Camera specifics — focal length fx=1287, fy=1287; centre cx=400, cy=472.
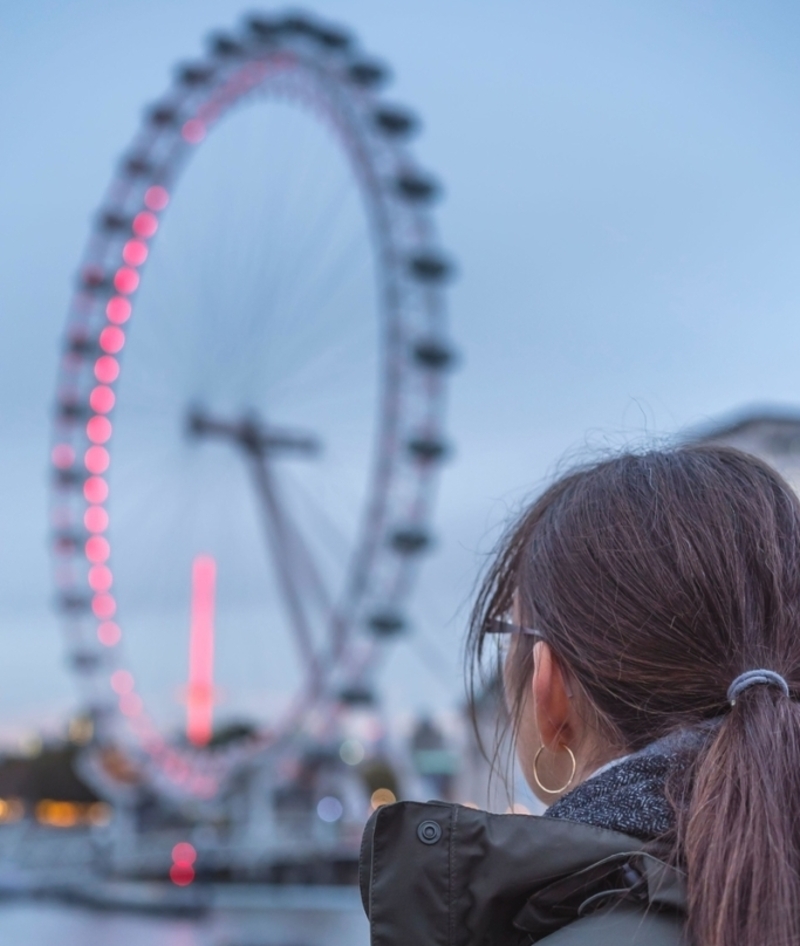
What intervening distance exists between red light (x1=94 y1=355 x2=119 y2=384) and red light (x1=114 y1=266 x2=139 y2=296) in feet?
3.60

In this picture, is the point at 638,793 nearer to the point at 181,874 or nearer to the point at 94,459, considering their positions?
the point at 94,459

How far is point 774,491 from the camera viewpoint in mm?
1305

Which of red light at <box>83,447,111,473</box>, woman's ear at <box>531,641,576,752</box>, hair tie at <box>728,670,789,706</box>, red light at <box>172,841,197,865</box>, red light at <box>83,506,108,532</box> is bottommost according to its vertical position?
red light at <box>172,841,197,865</box>

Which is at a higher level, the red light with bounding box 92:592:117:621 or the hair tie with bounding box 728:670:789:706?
the hair tie with bounding box 728:670:789:706

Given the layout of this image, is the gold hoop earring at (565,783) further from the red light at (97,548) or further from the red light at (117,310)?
the red light at (97,548)

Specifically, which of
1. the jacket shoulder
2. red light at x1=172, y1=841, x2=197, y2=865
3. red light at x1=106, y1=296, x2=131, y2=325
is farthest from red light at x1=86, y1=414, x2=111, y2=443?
the jacket shoulder

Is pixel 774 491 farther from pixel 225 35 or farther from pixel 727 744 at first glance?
pixel 225 35

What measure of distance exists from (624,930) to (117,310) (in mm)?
20340

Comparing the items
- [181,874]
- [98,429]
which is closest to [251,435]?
[98,429]

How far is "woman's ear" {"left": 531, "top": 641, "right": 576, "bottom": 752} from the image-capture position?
125 centimetres

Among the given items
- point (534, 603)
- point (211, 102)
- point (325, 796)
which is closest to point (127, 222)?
point (211, 102)

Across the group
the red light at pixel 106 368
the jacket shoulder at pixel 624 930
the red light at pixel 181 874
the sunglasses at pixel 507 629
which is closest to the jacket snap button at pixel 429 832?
the jacket shoulder at pixel 624 930

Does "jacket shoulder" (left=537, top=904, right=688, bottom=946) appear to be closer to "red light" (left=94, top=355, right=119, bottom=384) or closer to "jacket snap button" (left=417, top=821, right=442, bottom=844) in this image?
"jacket snap button" (left=417, top=821, right=442, bottom=844)

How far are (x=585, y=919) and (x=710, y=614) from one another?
302 millimetres
